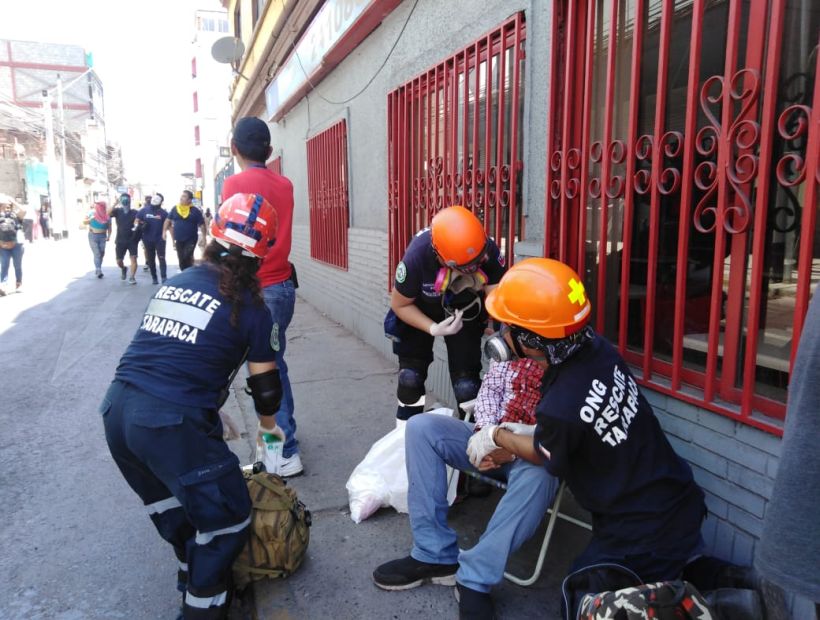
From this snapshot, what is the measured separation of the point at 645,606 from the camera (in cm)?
180

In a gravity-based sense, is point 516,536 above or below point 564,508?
above

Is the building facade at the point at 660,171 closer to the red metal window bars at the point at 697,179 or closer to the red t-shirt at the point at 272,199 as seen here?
the red metal window bars at the point at 697,179

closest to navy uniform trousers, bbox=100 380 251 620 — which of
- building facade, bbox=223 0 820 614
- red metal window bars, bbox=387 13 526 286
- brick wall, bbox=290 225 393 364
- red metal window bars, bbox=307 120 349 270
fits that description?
building facade, bbox=223 0 820 614

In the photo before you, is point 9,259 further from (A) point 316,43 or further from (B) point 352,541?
(B) point 352,541

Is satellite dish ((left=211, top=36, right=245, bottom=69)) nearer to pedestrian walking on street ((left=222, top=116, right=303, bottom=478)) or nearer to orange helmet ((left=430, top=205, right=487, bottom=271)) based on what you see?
pedestrian walking on street ((left=222, top=116, right=303, bottom=478))

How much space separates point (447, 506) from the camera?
8.51ft

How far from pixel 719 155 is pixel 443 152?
9.21 feet

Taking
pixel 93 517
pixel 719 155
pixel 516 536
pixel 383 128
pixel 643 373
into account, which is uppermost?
pixel 383 128

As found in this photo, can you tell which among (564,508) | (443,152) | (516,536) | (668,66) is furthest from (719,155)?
(443,152)

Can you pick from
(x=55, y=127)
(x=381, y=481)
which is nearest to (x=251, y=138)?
(x=381, y=481)

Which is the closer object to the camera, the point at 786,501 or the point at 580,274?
the point at 786,501

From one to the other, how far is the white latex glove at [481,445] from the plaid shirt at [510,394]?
184 millimetres

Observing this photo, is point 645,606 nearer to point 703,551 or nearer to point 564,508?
point 703,551

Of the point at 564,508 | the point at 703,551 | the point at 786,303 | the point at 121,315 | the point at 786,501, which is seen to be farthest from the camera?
the point at 121,315
